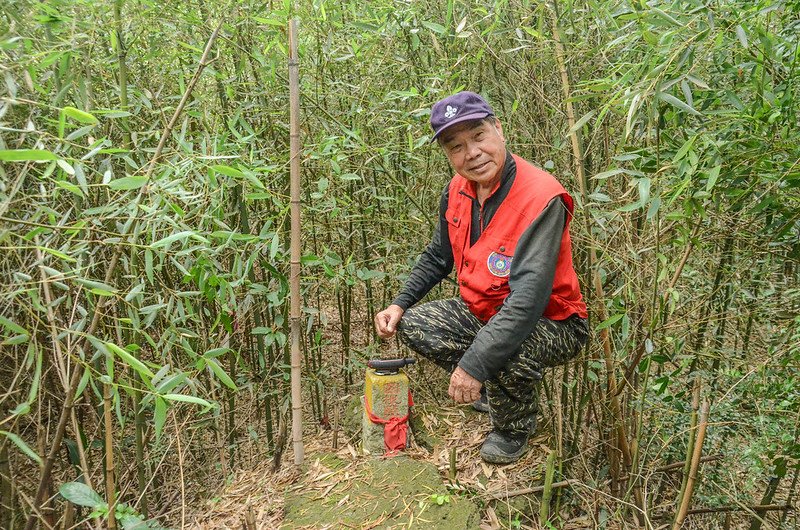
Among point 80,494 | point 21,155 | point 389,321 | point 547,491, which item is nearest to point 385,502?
point 547,491

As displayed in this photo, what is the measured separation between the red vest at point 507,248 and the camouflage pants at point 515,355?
88 millimetres

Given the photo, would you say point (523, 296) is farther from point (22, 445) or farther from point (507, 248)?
point (22, 445)

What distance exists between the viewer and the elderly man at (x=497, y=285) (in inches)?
88.0

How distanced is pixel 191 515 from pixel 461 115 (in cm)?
225

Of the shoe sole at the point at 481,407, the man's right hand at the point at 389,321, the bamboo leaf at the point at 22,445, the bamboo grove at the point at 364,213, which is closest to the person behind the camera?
A: the bamboo leaf at the point at 22,445

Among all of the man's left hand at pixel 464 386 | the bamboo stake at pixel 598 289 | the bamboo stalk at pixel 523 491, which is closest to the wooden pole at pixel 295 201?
the man's left hand at pixel 464 386

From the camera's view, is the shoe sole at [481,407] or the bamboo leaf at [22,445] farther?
the shoe sole at [481,407]

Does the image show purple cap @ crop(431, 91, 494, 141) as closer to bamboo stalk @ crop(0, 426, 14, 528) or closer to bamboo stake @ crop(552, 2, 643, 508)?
bamboo stake @ crop(552, 2, 643, 508)

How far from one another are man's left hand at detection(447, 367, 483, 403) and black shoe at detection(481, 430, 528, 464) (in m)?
0.45

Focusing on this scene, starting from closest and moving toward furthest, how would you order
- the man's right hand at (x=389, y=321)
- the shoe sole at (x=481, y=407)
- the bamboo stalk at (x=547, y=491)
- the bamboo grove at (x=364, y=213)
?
1. the bamboo grove at (x=364, y=213)
2. the bamboo stalk at (x=547, y=491)
3. the man's right hand at (x=389, y=321)
4. the shoe sole at (x=481, y=407)

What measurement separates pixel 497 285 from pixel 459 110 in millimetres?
726

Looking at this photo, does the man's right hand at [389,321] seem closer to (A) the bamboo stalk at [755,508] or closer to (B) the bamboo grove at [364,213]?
(B) the bamboo grove at [364,213]

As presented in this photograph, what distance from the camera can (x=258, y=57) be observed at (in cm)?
249

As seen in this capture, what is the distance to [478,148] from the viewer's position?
239 cm
